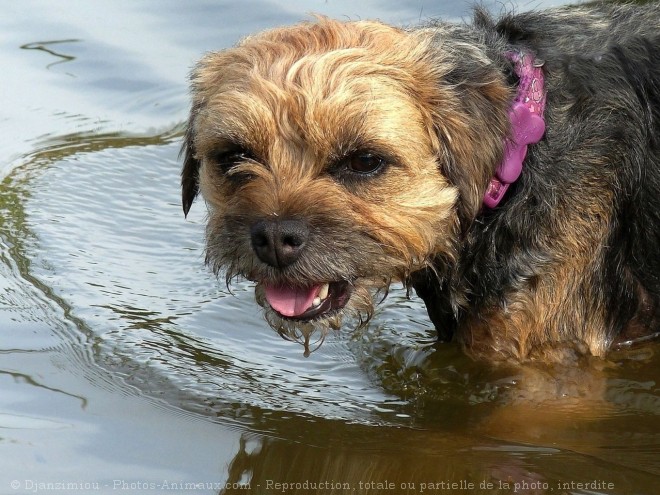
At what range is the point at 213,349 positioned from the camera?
5.15 m

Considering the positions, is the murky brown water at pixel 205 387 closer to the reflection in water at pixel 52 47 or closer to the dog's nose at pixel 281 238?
the dog's nose at pixel 281 238

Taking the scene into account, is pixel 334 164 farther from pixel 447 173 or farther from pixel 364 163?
pixel 447 173

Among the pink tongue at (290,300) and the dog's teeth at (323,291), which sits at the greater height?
the dog's teeth at (323,291)

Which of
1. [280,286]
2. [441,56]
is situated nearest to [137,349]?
[280,286]

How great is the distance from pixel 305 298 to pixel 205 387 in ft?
2.56

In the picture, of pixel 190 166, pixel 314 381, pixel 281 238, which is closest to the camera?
pixel 281 238

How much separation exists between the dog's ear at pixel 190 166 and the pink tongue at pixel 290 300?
631 mm

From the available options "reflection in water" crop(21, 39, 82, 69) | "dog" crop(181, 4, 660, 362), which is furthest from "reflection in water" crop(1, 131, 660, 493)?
"reflection in water" crop(21, 39, 82, 69)

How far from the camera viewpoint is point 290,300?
4.18 meters

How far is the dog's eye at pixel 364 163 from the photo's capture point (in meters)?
4.01

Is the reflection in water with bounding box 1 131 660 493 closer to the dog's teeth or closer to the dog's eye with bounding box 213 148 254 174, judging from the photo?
the dog's teeth

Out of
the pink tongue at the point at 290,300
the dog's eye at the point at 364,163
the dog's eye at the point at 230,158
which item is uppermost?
the dog's eye at the point at 364,163

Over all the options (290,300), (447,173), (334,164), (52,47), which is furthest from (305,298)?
(52,47)

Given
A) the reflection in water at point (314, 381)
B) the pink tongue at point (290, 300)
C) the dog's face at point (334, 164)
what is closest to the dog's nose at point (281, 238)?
the dog's face at point (334, 164)
